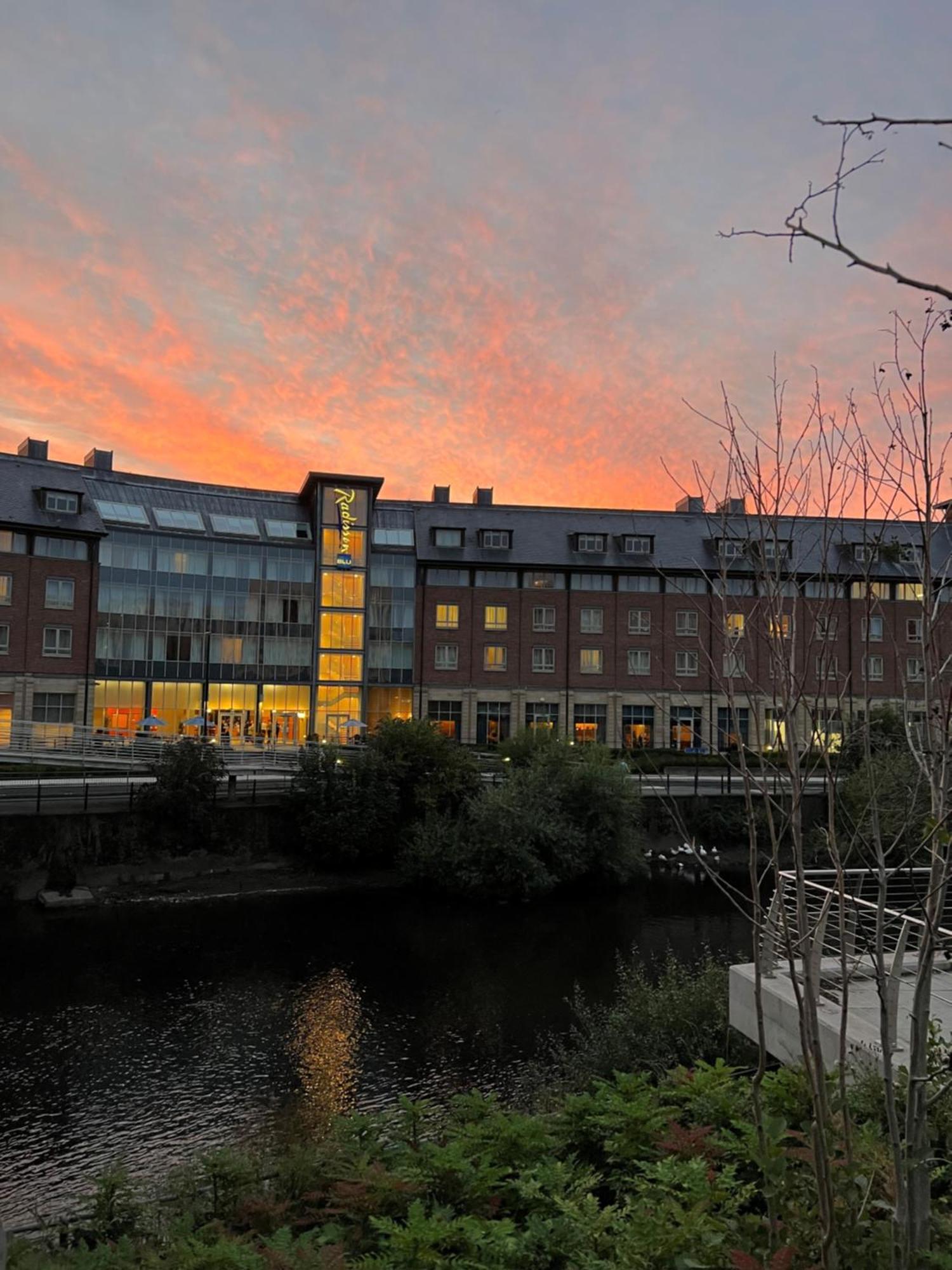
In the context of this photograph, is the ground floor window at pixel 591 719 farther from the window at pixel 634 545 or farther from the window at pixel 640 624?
the window at pixel 634 545

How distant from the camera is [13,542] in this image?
49.2 metres

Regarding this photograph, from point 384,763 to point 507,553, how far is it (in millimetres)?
24812

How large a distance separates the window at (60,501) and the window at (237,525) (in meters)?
7.83

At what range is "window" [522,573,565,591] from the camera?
190 ft

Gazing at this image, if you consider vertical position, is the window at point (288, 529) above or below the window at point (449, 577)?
above

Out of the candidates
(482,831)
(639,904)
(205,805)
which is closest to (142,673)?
(205,805)

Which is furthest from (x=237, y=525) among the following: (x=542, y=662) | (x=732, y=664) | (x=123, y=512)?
(x=732, y=664)

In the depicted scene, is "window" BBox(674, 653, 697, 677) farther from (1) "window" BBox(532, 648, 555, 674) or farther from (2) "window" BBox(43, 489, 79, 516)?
(2) "window" BBox(43, 489, 79, 516)

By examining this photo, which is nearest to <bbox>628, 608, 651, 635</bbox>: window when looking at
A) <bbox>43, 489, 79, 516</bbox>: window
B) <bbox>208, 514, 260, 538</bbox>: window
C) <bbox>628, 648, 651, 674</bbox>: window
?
<bbox>628, 648, 651, 674</bbox>: window

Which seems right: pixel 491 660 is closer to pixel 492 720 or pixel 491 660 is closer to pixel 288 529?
pixel 492 720

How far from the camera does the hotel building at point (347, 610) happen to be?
50.8m

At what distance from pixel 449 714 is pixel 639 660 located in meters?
12.8

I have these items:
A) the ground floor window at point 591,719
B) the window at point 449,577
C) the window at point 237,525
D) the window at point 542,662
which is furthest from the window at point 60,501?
the ground floor window at point 591,719

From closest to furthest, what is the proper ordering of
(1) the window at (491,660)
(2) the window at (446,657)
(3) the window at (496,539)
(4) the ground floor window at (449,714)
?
1. (4) the ground floor window at (449,714)
2. (2) the window at (446,657)
3. (1) the window at (491,660)
4. (3) the window at (496,539)
